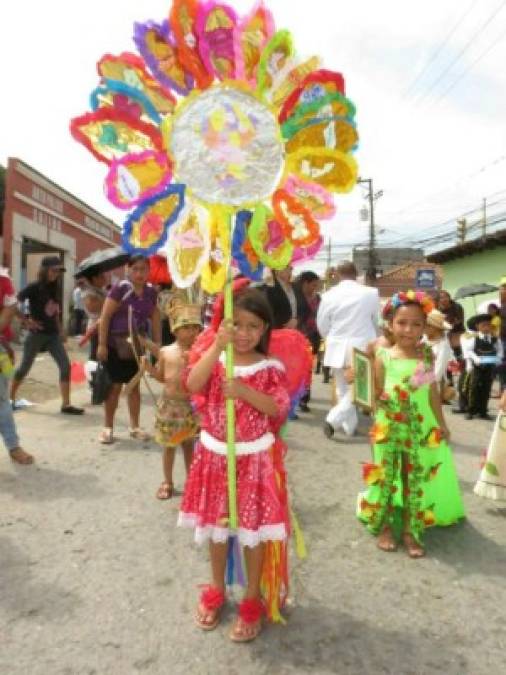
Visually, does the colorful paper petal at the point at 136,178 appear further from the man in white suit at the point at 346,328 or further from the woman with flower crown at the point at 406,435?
the man in white suit at the point at 346,328

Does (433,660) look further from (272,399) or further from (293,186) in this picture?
(293,186)

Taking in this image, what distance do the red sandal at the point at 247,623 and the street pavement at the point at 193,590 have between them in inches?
1.7

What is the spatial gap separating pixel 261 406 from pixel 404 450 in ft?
4.80

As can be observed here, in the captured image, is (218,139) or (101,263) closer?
(218,139)

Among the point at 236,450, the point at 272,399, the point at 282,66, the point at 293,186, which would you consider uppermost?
the point at 282,66

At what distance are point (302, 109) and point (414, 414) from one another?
1962 millimetres

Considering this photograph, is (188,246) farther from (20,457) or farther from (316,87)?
(20,457)

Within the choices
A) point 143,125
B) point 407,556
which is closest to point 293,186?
point 143,125

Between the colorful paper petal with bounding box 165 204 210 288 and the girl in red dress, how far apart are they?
237mm

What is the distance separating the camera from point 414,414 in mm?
3549

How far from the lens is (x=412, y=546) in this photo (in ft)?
11.1

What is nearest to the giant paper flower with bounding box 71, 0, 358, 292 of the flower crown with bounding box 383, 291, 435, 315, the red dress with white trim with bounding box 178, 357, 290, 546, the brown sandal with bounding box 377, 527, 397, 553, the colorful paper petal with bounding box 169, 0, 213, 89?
the colorful paper petal with bounding box 169, 0, 213, 89

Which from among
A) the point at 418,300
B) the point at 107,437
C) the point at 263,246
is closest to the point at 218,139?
the point at 263,246

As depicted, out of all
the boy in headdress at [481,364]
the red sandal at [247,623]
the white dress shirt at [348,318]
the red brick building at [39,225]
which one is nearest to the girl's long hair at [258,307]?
the red sandal at [247,623]
